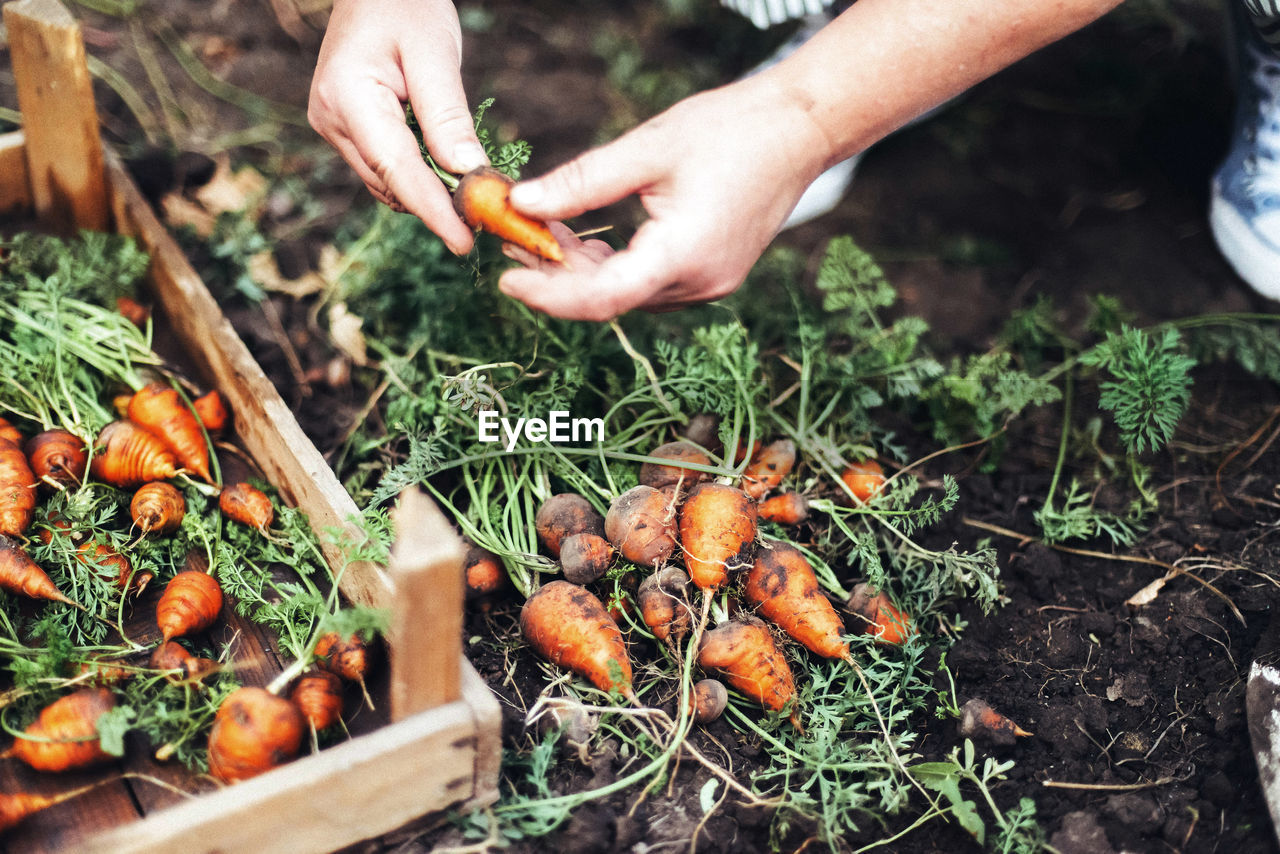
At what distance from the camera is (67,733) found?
1685 mm

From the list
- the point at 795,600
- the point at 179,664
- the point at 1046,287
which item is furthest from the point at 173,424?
the point at 1046,287

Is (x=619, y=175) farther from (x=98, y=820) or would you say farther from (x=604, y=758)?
(x=98, y=820)

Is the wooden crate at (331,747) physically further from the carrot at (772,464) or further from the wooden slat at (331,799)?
the carrot at (772,464)

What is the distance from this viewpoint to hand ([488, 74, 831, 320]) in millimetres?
1754

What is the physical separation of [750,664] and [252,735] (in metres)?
0.96

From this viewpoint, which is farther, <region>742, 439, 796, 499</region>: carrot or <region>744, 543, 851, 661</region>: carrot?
<region>742, 439, 796, 499</region>: carrot

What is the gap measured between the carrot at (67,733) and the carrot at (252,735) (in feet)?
0.70

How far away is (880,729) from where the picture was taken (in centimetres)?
198

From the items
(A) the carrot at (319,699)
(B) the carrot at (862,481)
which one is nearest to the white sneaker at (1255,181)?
(B) the carrot at (862,481)

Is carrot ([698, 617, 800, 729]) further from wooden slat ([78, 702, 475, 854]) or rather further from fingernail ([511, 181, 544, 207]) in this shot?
fingernail ([511, 181, 544, 207])

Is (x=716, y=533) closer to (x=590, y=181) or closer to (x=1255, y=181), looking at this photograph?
A: (x=590, y=181)

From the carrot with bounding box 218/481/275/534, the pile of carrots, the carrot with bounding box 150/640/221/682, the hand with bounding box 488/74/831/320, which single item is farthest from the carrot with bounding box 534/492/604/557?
the carrot with bounding box 150/640/221/682

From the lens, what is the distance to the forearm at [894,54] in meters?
1.90

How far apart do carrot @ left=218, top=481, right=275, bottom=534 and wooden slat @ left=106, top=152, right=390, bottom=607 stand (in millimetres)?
69
